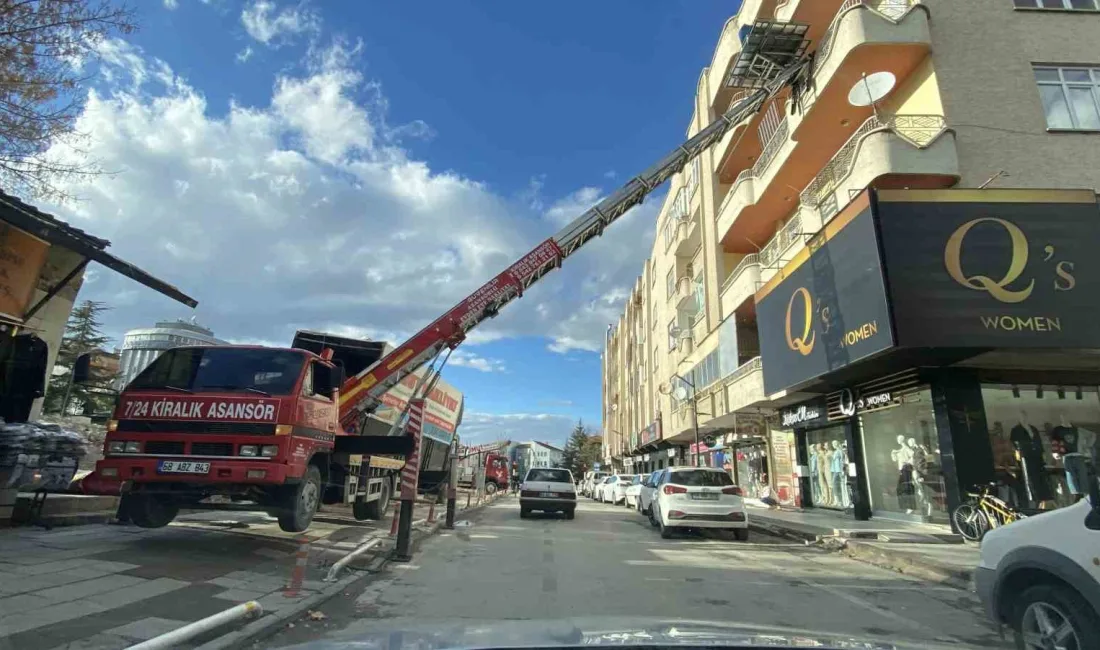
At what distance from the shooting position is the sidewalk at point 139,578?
4797mm

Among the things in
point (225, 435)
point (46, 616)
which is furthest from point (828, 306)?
point (46, 616)

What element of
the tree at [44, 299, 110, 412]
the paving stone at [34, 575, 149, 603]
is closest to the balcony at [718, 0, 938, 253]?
the paving stone at [34, 575, 149, 603]

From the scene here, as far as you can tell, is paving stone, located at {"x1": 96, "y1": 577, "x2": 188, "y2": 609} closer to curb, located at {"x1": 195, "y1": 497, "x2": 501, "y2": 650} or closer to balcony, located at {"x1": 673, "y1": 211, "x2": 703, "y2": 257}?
curb, located at {"x1": 195, "y1": 497, "x2": 501, "y2": 650}

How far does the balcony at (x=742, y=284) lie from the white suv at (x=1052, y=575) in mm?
18264

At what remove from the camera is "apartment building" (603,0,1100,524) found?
12.6 meters

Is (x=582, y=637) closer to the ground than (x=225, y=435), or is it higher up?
closer to the ground

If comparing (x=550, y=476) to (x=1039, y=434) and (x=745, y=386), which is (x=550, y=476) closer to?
(x=745, y=386)

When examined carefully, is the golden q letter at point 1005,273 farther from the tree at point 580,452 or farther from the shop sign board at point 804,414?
the tree at point 580,452

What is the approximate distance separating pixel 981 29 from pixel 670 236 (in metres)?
23.6

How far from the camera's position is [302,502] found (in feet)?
28.0

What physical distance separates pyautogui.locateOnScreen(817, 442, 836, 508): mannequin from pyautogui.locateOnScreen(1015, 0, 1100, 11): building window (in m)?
13.3

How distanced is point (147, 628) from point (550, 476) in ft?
49.8

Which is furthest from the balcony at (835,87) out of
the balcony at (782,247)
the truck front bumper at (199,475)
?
the truck front bumper at (199,475)

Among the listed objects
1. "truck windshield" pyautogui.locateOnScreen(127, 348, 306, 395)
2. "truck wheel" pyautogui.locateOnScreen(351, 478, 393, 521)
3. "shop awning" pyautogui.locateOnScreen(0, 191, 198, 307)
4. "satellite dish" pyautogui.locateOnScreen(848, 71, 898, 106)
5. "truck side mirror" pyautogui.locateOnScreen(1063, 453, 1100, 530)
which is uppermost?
"satellite dish" pyautogui.locateOnScreen(848, 71, 898, 106)
